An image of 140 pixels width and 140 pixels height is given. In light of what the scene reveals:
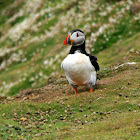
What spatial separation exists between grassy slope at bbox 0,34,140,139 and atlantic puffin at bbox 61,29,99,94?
2.36 feet

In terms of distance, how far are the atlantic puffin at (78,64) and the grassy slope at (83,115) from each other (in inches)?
28.4

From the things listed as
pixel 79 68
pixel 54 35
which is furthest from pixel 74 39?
pixel 54 35

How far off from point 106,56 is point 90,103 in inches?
533

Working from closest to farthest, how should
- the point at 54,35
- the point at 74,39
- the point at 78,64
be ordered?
1. the point at 78,64
2. the point at 74,39
3. the point at 54,35

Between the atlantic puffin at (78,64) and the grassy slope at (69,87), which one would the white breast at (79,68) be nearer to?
the atlantic puffin at (78,64)

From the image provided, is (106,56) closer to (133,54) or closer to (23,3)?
(133,54)

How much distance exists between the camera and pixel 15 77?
30797 millimetres

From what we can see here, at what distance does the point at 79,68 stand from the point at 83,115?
2.49 metres

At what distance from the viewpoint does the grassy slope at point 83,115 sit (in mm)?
9883

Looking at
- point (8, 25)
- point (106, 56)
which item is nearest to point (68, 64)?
point (106, 56)

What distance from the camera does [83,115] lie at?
1207cm

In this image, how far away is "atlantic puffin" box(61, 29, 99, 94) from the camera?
542 inches

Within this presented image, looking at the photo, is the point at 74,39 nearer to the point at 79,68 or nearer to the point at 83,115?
the point at 79,68

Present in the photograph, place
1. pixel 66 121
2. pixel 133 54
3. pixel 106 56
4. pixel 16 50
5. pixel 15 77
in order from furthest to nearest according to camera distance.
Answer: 1. pixel 16 50
2. pixel 15 77
3. pixel 106 56
4. pixel 133 54
5. pixel 66 121
